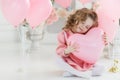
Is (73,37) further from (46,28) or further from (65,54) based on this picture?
(46,28)

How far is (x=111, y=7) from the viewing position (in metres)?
0.81

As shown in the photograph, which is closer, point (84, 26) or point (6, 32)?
point (84, 26)

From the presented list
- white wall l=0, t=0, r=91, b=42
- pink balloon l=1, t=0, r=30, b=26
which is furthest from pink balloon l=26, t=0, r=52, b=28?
white wall l=0, t=0, r=91, b=42

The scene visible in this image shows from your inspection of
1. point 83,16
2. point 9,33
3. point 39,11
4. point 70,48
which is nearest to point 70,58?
point 70,48

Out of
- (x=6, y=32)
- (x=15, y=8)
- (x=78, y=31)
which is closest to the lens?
(x=15, y=8)

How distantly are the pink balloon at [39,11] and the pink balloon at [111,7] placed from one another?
192mm

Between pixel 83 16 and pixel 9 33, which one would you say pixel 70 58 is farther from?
pixel 9 33

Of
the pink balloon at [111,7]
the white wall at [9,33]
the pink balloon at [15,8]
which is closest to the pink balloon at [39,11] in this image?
the pink balloon at [15,8]

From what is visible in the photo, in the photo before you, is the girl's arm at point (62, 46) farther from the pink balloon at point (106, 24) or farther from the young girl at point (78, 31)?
the pink balloon at point (106, 24)

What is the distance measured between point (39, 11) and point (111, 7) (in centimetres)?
23

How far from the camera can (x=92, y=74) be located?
918 mm

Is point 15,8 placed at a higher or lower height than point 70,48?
higher

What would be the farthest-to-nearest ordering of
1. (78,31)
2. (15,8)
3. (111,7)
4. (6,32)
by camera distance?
(6,32) → (78,31) → (111,7) → (15,8)

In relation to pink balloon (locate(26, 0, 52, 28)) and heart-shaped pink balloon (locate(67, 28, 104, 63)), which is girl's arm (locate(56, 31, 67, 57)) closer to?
heart-shaped pink balloon (locate(67, 28, 104, 63))
